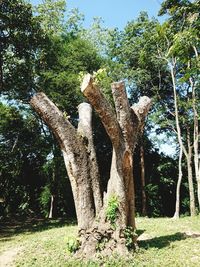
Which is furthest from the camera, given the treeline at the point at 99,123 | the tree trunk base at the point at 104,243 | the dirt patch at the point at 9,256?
→ the treeline at the point at 99,123

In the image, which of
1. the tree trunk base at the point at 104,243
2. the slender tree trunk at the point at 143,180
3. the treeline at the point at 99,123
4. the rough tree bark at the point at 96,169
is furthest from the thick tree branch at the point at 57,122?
the slender tree trunk at the point at 143,180

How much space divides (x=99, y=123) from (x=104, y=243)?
12856mm

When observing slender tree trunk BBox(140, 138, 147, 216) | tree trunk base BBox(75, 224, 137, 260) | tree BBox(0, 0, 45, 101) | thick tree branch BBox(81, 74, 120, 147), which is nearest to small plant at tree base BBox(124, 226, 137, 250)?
tree trunk base BBox(75, 224, 137, 260)

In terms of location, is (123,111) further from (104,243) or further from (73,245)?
(73,245)

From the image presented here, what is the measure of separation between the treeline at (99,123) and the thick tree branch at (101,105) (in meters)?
9.45

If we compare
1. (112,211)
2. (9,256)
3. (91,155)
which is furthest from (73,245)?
(91,155)

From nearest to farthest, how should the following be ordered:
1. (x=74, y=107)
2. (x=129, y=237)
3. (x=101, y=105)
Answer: (x=101, y=105)
(x=129, y=237)
(x=74, y=107)

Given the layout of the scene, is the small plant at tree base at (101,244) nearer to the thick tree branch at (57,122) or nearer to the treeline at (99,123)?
the thick tree branch at (57,122)

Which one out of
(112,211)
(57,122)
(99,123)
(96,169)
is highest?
(99,123)

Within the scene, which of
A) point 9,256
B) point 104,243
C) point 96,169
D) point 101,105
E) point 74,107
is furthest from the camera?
point 74,107

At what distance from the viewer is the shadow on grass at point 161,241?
8234 mm

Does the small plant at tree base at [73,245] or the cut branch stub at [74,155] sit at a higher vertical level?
the cut branch stub at [74,155]

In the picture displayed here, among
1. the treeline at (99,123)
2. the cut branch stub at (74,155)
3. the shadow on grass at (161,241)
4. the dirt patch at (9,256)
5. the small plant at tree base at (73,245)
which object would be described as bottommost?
the dirt patch at (9,256)

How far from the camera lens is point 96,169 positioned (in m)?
8.32
